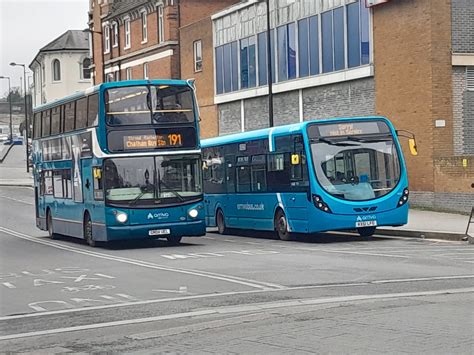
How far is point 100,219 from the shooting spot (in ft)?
81.5

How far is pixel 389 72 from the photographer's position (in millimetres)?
36562

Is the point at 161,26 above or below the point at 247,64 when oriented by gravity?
above

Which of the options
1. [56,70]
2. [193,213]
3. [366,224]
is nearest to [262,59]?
[193,213]

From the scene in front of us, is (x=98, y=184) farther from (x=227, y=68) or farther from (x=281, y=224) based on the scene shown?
(x=227, y=68)

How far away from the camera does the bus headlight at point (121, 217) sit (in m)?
24.3

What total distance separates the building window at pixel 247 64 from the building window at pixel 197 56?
620cm

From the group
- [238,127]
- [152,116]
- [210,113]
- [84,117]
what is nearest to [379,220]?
[152,116]

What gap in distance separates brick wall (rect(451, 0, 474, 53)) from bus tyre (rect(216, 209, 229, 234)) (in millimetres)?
10224

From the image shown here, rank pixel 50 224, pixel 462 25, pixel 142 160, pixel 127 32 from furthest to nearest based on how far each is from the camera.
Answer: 1. pixel 127 32
2. pixel 462 25
3. pixel 50 224
4. pixel 142 160

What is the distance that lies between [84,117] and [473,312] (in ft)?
53.1

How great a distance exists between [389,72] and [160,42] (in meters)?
26.3

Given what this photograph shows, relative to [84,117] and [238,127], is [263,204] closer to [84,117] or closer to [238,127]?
[84,117]

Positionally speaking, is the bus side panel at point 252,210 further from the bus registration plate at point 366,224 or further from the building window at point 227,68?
the building window at point 227,68

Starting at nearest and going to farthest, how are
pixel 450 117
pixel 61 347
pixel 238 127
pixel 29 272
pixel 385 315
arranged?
1. pixel 61 347
2. pixel 385 315
3. pixel 29 272
4. pixel 450 117
5. pixel 238 127
